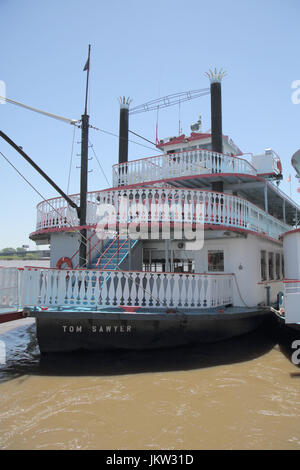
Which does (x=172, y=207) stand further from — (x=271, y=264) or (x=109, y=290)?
(x=271, y=264)

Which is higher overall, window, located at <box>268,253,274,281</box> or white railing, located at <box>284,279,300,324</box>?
window, located at <box>268,253,274,281</box>

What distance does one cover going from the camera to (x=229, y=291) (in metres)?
10.4

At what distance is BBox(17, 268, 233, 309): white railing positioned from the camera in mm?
8023

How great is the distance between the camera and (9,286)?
7.77 metres

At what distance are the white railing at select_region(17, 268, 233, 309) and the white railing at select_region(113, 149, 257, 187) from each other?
566cm

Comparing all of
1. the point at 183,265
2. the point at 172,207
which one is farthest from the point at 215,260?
the point at 172,207

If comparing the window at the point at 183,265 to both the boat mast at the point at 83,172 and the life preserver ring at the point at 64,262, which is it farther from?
the life preserver ring at the point at 64,262

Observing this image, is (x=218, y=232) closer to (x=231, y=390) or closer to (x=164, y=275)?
(x=164, y=275)

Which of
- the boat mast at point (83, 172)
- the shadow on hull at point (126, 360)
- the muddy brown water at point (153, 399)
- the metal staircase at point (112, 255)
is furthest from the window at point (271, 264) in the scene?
the boat mast at point (83, 172)

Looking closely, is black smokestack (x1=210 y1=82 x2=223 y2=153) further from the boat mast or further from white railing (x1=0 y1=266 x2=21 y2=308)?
white railing (x1=0 y1=266 x2=21 y2=308)

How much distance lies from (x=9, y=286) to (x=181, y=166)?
8.36m

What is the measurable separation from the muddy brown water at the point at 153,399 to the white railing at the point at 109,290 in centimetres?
137

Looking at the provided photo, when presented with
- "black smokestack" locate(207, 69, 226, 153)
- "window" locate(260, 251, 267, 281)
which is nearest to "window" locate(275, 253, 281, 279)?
"window" locate(260, 251, 267, 281)
